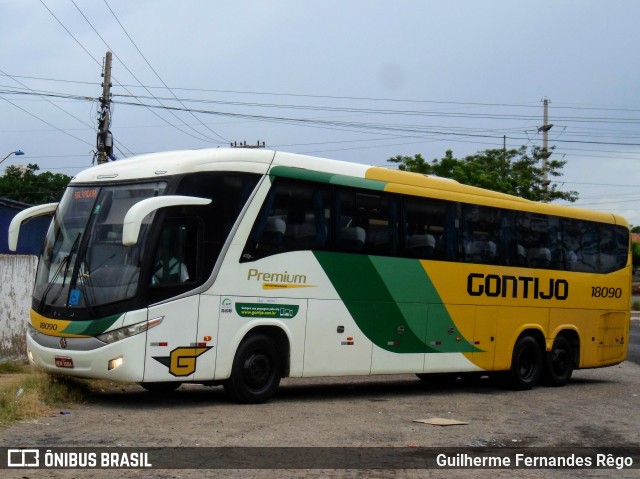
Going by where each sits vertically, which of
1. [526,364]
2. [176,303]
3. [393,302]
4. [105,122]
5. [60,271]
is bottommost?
[526,364]

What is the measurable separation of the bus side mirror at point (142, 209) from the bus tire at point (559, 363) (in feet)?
29.8

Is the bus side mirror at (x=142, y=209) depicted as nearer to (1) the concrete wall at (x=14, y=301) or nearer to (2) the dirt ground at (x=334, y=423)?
(2) the dirt ground at (x=334, y=423)

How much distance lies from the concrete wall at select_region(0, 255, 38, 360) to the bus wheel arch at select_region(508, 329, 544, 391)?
9423mm

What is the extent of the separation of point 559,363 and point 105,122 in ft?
56.4

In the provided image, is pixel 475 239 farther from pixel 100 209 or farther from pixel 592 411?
pixel 100 209

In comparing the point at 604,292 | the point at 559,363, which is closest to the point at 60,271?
the point at 559,363

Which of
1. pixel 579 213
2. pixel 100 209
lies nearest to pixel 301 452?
pixel 100 209

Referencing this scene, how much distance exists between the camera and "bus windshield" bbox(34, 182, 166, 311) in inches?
481

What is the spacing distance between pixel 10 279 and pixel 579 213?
11530 mm

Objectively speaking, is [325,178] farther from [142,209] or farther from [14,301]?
[14,301]

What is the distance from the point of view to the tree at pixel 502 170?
44.6 metres

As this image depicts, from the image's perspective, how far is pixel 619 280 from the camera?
20625 mm

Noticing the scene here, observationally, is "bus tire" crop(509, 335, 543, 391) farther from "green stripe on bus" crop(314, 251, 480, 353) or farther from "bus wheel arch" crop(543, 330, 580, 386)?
"green stripe on bus" crop(314, 251, 480, 353)

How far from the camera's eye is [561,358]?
1920 centimetres
